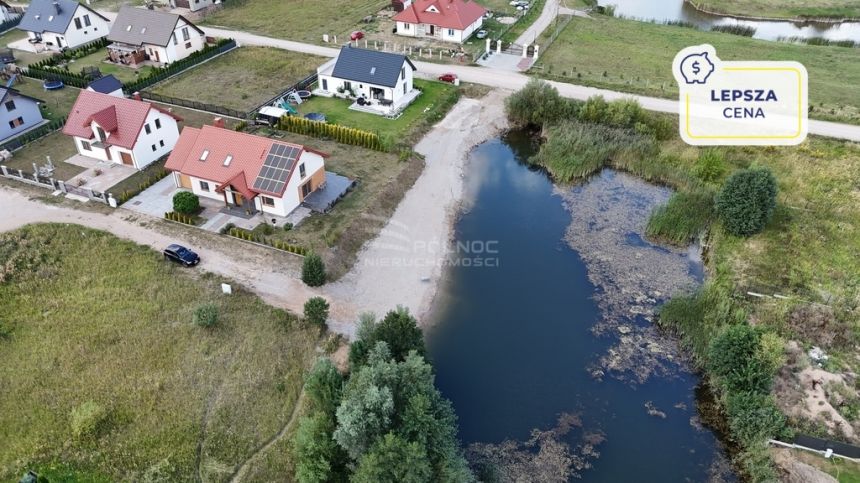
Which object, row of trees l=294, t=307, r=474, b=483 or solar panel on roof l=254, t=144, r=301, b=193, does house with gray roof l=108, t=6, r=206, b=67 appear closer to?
solar panel on roof l=254, t=144, r=301, b=193

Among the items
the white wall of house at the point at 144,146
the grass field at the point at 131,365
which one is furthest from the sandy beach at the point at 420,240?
the white wall of house at the point at 144,146

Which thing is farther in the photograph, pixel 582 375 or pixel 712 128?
pixel 712 128

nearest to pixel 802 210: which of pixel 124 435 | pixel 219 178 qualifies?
pixel 219 178

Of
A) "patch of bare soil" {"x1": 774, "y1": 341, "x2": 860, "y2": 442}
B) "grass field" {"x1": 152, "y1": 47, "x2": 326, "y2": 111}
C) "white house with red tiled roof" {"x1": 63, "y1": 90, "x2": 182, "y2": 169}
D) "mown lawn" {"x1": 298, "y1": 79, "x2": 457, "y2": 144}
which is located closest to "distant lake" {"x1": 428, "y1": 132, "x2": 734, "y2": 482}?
"patch of bare soil" {"x1": 774, "y1": 341, "x2": 860, "y2": 442}

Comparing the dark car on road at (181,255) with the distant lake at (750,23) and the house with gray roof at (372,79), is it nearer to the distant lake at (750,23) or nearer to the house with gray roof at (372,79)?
the house with gray roof at (372,79)

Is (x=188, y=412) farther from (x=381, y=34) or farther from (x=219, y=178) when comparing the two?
(x=381, y=34)
